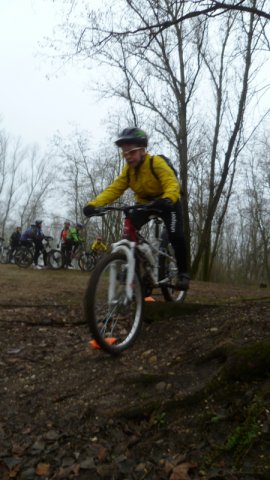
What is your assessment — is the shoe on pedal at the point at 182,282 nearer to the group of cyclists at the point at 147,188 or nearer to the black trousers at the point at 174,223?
the group of cyclists at the point at 147,188

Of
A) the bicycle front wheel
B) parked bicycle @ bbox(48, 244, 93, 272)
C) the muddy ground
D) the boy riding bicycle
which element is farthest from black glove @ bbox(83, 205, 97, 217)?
parked bicycle @ bbox(48, 244, 93, 272)

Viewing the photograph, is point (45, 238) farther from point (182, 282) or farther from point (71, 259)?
point (182, 282)

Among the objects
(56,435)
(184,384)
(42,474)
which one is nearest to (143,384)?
(184,384)

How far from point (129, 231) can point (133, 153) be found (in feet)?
2.48

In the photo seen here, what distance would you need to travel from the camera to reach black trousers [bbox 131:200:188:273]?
4332 millimetres

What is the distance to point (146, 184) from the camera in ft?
14.3

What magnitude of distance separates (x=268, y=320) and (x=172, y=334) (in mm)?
917

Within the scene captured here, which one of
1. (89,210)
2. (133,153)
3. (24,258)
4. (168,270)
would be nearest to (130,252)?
Answer: (89,210)

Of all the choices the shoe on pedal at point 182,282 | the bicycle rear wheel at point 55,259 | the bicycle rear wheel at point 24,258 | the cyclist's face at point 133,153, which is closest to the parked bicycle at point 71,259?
the bicycle rear wheel at point 55,259

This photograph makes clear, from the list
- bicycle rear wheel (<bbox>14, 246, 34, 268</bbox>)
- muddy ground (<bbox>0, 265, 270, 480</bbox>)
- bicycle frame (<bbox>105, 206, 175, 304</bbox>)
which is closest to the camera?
muddy ground (<bbox>0, 265, 270, 480</bbox>)

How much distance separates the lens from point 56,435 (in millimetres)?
2736

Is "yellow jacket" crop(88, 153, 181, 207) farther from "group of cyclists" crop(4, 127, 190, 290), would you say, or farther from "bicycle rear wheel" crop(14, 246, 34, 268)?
"bicycle rear wheel" crop(14, 246, 34, 268)

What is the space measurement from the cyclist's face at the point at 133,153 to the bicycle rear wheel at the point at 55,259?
12.9 metres

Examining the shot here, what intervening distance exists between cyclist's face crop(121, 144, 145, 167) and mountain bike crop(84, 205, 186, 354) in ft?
1.48
